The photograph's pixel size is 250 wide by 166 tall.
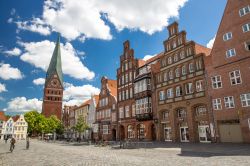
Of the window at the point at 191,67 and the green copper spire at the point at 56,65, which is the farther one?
the green copper spire at the point at 56,65

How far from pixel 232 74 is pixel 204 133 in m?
9.09

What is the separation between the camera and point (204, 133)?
100 ft

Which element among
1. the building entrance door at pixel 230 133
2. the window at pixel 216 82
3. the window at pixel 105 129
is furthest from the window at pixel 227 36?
the window at pixel 105 129

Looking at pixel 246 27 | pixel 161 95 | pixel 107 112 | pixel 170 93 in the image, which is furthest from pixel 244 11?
pixel 107 112

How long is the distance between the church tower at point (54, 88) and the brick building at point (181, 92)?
9080 centimetres

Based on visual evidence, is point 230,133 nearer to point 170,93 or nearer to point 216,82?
point 216,82

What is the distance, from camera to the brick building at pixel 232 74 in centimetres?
2589

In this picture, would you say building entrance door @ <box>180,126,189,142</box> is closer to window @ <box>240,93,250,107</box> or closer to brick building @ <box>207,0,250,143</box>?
Result: brick building @ <box>207,0,250,143</box>

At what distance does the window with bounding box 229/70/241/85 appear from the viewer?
26828mm

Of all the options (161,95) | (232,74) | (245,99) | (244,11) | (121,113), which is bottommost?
(245,99)

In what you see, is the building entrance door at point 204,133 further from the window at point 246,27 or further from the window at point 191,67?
the window at point 246,27

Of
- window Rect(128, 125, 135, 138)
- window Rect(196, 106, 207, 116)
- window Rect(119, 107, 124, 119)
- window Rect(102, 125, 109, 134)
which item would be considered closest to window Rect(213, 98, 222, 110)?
window Rect(196, 106, 207, 116)

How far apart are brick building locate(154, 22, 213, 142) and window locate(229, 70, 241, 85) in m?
4.04

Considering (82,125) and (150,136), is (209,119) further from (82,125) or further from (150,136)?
(82,125)
